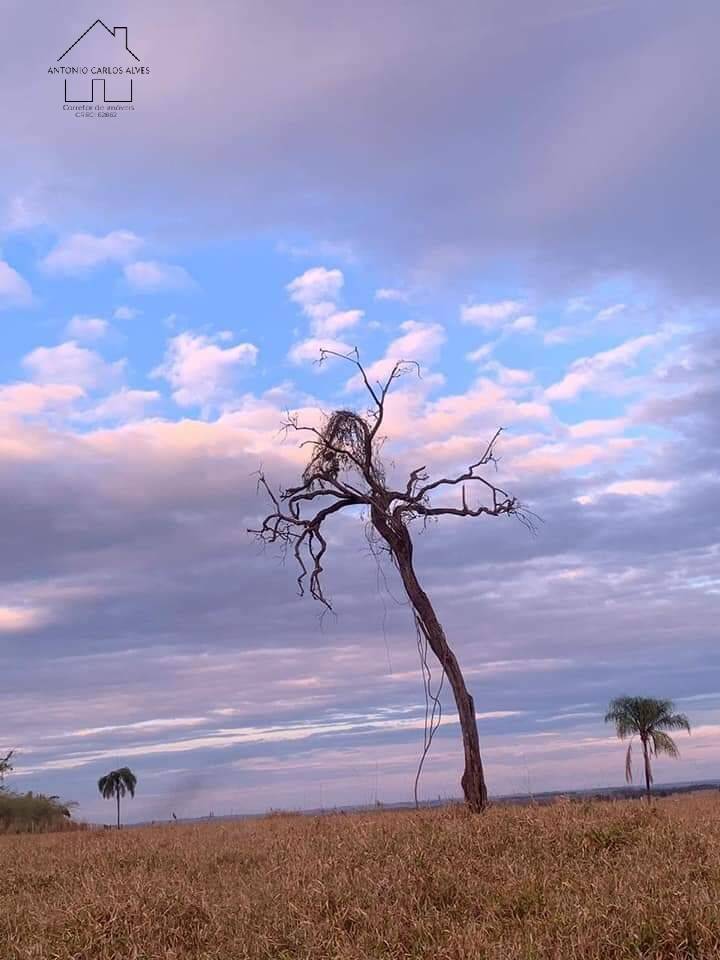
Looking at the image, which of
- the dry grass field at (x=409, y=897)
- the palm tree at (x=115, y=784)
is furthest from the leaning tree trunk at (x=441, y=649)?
the palm tree at (x=115, y=784)

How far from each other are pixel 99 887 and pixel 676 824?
25.1ft

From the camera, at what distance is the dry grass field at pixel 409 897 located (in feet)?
28.2

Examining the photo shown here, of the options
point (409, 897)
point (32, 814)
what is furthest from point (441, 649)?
point (32, 814)

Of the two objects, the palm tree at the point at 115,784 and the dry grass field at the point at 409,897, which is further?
the palm tree at the point at 115,784

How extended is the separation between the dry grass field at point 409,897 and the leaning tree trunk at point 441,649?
494cm

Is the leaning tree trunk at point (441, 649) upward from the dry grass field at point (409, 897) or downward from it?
upward

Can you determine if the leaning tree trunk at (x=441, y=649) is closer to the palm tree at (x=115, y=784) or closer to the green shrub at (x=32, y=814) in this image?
the green shrub at (x=32, y=814)

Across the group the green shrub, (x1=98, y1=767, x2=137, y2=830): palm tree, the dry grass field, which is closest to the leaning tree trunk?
the dry grass field

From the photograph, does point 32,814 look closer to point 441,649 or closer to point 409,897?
point 441,649

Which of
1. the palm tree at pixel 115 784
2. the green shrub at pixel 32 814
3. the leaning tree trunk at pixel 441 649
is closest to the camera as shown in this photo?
the leaning tree trunk at pixel 441 649

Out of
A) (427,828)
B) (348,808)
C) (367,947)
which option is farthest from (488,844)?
(348,808)

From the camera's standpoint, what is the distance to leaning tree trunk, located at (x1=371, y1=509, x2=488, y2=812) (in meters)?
20.0

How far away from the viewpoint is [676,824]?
13938mm

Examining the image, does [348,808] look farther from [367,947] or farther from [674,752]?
[674,752]
